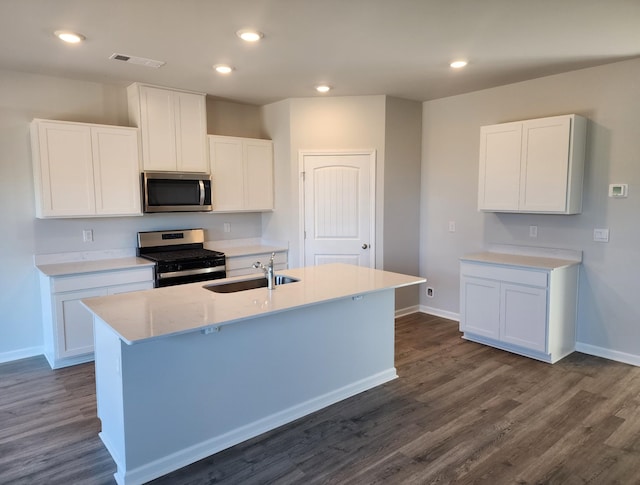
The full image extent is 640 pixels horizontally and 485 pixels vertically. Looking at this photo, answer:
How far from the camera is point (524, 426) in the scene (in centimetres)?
280

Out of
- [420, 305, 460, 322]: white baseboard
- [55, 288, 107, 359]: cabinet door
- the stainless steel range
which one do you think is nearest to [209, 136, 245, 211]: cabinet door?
the stainless steel range

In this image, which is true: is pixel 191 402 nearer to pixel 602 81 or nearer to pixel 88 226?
pixel 88 226

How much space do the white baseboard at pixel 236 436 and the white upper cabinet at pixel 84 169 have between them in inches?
97.5

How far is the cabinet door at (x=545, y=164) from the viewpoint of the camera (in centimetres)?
374

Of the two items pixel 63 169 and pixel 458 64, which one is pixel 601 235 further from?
pixel 63 169

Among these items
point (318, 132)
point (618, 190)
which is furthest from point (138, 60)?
point (618, 190)

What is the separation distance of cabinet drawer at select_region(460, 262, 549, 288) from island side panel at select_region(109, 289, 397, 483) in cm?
133

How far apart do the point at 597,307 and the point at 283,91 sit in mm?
3740

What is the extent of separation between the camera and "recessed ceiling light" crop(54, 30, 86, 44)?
285 cm

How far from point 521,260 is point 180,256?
3353 mm

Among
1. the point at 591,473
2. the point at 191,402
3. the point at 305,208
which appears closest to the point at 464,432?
the point at 591,473

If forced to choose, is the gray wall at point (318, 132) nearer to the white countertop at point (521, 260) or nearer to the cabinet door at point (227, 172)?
the cabinet door at point (227, 172)

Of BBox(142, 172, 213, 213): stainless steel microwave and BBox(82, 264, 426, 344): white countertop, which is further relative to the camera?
BBox(142, 172, 213, 213): stainless steel microwave

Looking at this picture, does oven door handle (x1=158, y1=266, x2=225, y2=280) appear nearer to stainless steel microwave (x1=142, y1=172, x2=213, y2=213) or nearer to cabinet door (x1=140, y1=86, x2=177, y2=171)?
stainless steel microwave (x1=142, y1=172, x2=213, y2=213)
